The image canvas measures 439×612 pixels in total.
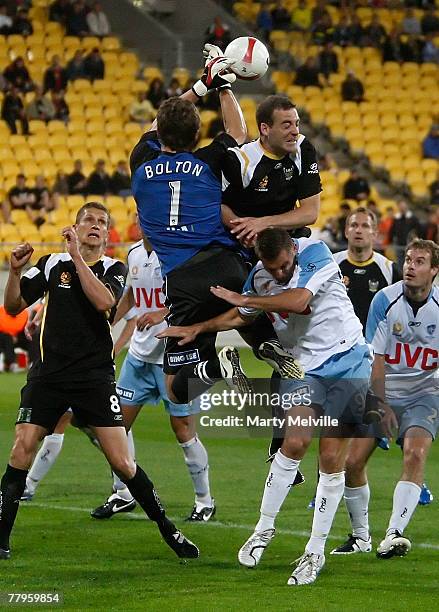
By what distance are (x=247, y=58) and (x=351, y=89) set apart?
66.9ft

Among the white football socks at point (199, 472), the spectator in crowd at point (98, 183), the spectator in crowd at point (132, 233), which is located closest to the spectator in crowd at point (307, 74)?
the spectator in crowd at point (98, 183)

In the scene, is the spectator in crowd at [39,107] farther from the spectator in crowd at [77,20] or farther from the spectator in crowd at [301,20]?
the spectator in crowd at [301,20]

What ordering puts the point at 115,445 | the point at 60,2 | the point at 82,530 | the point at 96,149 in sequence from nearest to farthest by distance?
the point at 115,445
the point at 82,530
the point at 96,149
the point at 60,2

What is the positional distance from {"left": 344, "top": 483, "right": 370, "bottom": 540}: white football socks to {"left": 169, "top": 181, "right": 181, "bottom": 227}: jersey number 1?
218 centimetres

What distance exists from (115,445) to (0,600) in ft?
4.41

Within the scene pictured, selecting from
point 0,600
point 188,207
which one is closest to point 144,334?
point 188,207

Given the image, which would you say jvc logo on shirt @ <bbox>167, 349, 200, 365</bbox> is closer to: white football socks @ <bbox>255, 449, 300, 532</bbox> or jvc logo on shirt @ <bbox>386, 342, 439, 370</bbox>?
white football socks @ <bbox>255, 449, 300, 532</bbox>

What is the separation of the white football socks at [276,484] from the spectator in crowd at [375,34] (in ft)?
75.2

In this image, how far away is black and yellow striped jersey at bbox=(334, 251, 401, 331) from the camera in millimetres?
10047

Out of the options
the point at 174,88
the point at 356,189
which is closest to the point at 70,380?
the point at 356,189

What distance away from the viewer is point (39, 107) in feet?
79.9

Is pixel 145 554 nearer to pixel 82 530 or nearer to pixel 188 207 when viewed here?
pixel 82 530

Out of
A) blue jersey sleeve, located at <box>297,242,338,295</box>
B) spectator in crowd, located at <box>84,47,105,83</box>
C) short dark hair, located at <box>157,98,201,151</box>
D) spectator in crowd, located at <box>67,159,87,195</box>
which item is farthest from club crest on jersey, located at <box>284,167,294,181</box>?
spectator in crowd, located at <box>84,47,105,83</box>

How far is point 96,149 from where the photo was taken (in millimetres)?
24422
